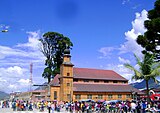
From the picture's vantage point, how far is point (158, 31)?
30391 millimetres

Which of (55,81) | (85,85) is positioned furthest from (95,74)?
(55,81)

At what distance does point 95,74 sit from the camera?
3083 inches

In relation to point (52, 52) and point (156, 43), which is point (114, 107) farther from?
point (52, 52)

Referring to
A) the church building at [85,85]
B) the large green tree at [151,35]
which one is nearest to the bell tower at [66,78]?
the church building at [85,85]

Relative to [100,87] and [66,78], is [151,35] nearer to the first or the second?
[66,78]

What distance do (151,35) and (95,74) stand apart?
156 ft

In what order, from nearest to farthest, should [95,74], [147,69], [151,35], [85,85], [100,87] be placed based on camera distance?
[147,69] → [151,35] → [85,85] → [100,87] → [95,74]

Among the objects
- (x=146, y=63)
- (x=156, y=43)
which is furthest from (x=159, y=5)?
(x=146, y=63)

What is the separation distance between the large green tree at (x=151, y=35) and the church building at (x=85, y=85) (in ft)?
125

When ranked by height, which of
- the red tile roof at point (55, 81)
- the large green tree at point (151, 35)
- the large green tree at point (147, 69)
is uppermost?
the large green tree at point (151, 35)

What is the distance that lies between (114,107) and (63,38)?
4295 centimetres

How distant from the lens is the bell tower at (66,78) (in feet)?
225

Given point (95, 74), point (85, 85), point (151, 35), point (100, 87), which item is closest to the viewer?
point (151, 35)

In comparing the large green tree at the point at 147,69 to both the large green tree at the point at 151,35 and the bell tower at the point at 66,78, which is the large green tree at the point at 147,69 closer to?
the large green tree at the point at 151,35
